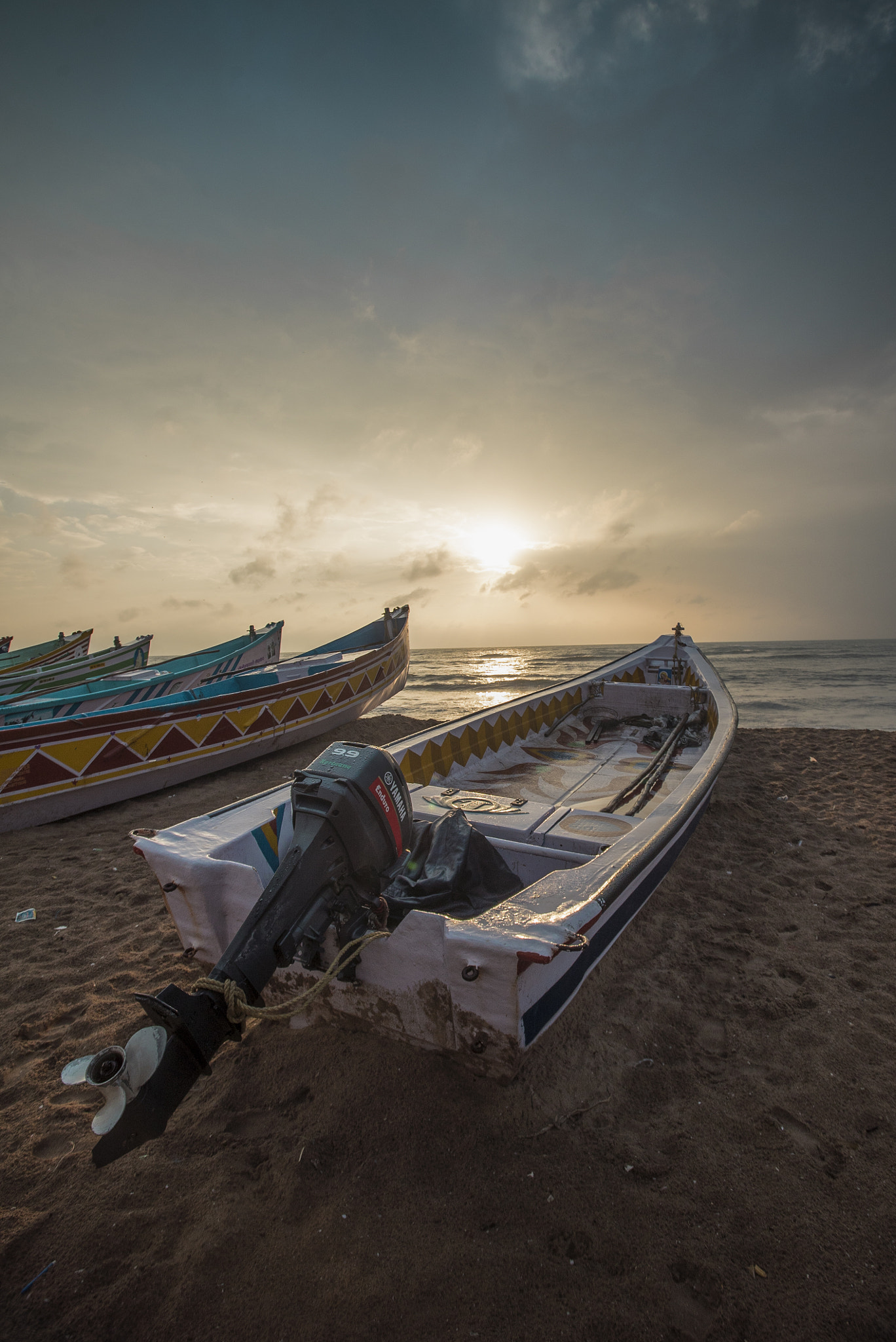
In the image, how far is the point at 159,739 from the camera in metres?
6.91

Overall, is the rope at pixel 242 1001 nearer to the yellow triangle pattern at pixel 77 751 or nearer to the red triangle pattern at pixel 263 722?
the yellow triangle pattern at pixel 77 751

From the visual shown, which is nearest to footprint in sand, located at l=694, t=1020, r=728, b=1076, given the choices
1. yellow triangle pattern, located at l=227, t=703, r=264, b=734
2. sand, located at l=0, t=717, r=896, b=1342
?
sand, located at l=0, t=717, r=896, b=1342

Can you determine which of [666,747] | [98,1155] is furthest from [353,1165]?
[666,747]

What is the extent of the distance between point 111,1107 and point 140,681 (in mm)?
9565

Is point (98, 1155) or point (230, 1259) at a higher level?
point (98, 1155)

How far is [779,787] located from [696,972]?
4551mm

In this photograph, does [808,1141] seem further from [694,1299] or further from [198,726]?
[198,726]

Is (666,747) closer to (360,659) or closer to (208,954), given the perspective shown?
(208,954)

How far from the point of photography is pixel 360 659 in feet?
34.5

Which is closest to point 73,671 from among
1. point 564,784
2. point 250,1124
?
point 564,784

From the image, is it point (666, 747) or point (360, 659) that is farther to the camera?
point (360, 659)

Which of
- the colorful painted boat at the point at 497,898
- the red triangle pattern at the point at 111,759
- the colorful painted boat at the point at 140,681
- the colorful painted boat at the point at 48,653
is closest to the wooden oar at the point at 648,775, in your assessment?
the colorful painted boat at the point at 497,898

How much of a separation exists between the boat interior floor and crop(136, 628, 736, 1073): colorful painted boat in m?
0.02

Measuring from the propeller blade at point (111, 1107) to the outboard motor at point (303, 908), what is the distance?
13 millimetres
